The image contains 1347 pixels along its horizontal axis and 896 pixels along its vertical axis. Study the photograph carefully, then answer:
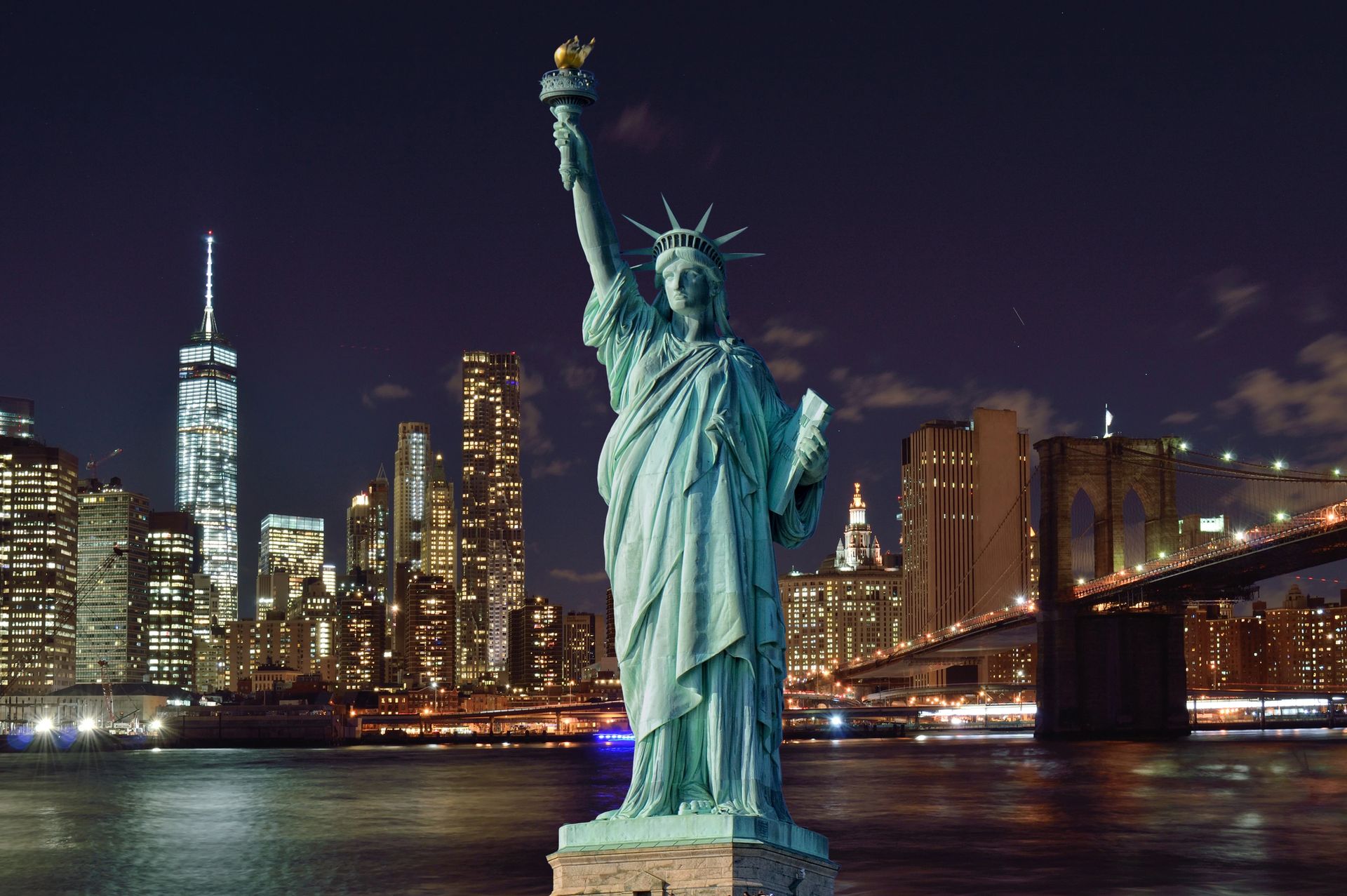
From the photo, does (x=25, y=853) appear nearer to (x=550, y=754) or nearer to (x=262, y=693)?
(x=550, y=754)

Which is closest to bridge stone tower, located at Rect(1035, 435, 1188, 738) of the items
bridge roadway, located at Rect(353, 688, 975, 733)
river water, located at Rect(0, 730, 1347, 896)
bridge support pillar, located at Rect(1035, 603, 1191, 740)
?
bridge support pillar, located at Rect(1035, 603, 1191, 740)

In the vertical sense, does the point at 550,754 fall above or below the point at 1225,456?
below

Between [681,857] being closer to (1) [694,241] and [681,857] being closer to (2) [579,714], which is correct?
(1) [694,241]

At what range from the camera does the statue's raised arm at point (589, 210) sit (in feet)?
32.0

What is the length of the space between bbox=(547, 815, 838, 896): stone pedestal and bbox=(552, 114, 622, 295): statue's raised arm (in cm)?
299

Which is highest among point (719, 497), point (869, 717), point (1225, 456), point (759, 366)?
point (1225, 456)

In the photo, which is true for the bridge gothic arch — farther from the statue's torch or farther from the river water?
the statue's torch

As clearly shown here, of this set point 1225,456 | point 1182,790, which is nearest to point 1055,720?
point 1225,456

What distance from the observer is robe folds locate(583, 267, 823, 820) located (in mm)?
9055

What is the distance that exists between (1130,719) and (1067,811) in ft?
135

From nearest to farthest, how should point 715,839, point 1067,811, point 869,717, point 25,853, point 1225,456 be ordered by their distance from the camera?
point 715,839 → point 25,853 → point 1067,811 → point 1225,456 → point 869,717

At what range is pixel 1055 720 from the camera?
269ft

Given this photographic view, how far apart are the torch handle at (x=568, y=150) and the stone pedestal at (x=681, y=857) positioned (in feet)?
11.6

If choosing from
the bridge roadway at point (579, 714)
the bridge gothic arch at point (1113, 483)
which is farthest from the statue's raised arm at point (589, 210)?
the bridge roadway at point (579, 714)
